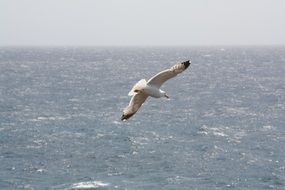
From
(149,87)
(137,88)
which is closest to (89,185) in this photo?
(149,87)

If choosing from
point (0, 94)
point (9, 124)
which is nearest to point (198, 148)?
point (9, 124)

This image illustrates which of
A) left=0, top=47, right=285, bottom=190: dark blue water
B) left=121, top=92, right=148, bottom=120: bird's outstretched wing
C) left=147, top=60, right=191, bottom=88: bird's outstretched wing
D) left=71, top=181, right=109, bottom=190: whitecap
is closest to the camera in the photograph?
left=147, top=60, right=191, bottom=88: bird's outstretched wing

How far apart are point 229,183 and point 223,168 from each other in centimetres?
827

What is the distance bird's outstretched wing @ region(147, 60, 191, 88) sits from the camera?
72.0 ft

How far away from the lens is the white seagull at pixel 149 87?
22016mm

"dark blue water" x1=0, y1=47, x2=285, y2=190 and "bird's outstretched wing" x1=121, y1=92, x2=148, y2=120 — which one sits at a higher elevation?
"bird's outstretched wing" x1=121, y1=92, x2=148, y2=120

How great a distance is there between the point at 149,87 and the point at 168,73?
3.55 feet

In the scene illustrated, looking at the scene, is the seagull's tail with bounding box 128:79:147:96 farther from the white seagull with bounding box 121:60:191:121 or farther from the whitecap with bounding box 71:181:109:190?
the whitecap with bounding box 71:181:109:190

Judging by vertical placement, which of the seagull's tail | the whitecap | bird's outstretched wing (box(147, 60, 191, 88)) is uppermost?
bird's outstretched wing (box(147, 60, 191, 88))

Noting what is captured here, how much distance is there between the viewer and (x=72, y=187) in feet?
256

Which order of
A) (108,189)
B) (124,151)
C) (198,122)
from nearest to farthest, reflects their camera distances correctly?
1. (108,189)
2. (124,151)
3. (198,122)

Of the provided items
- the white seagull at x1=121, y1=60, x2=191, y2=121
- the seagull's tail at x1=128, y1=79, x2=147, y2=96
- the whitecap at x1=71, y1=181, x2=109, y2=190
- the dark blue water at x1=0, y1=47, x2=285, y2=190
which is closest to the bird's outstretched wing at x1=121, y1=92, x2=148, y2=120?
the white seagull at x1=121, y1=60, x2=191, y2=121

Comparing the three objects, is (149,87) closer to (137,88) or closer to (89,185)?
(137,88)

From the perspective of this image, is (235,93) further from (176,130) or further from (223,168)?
(223,168)
